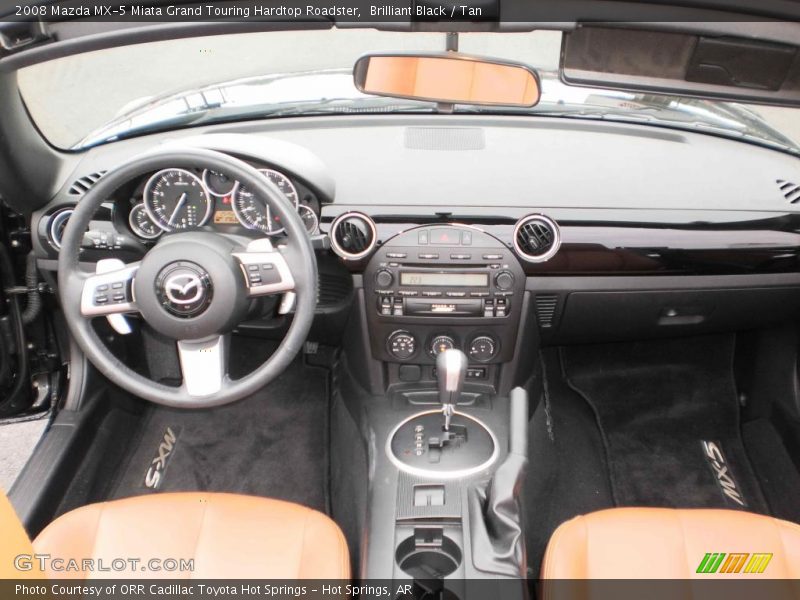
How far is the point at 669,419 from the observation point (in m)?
3.20

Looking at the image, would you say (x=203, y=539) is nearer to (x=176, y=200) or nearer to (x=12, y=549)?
(x=12, y=549)

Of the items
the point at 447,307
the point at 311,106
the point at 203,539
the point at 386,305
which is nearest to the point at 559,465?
the point at 447,307

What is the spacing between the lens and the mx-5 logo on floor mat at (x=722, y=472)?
2836 mm

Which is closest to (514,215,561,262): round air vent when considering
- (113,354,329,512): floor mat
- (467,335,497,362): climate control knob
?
(467,335,497,362): climate control knob

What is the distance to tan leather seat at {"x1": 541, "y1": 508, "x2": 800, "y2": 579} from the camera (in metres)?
1.82

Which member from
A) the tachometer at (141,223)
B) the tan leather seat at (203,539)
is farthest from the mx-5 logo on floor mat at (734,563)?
the tachometer at (141,223)

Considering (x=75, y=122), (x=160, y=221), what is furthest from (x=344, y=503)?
(x=75, y=122)

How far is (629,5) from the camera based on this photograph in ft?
4.20

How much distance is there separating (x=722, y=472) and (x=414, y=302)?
1538 mm

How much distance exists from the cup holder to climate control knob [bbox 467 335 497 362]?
74 centimetres

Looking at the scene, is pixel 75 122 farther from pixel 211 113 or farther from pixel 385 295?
pixel 385 295

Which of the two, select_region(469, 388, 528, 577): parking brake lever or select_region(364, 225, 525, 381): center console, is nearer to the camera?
select_region(469, 388, 528, 577): parking brake lever

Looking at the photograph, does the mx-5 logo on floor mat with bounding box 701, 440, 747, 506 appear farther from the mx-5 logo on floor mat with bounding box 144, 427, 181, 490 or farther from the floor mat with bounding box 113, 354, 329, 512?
the mx-5 logo on floor mat with bounding box 144, 427, 181, 490

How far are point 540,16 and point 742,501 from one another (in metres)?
2.26
